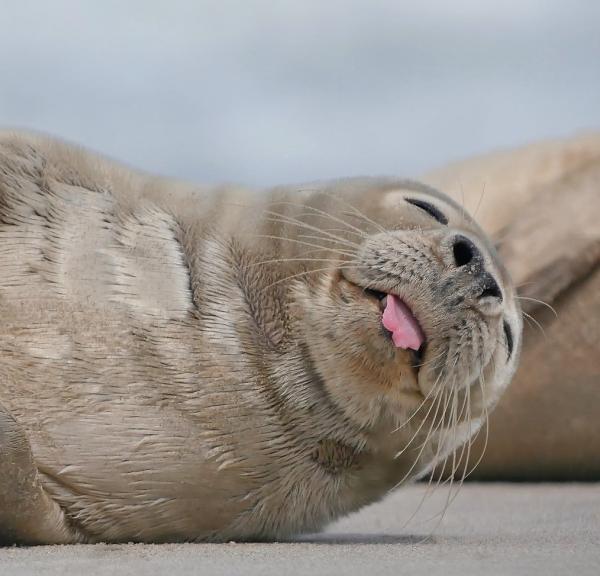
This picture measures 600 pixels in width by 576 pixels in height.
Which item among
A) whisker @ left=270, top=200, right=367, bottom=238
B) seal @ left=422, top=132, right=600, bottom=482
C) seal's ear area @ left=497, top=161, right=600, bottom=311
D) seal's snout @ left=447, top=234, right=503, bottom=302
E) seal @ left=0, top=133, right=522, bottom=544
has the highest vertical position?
seal's snout @ left=447, top=234, right=503, bottom=302

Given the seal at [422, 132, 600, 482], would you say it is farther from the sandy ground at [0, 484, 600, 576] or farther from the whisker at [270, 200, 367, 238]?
the whisker at [270, 200, 367, 238]

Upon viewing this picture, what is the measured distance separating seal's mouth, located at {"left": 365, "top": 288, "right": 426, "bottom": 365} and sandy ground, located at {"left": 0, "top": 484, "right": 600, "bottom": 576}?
0.54 meters

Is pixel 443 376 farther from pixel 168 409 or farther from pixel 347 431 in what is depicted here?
pixel 168 409

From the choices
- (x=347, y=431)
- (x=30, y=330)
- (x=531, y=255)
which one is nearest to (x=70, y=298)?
(x=30, y=330)

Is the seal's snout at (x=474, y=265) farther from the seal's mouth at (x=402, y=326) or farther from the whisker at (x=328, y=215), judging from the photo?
the whisker at (x=328, y=215)

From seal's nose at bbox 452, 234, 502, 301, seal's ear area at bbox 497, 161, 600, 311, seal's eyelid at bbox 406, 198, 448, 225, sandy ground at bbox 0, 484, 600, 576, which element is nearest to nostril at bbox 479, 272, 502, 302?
seal's nose at bbox 452, 234, 502, 301

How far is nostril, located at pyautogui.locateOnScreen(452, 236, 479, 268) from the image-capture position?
3742 millimetres

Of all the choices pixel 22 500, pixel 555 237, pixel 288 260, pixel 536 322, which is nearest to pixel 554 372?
pixel 555 237

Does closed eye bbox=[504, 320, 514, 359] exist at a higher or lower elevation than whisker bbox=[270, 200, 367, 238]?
lower

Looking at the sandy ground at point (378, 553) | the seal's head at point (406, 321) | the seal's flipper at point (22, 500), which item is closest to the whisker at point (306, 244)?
the seal's head at point (406, 321)

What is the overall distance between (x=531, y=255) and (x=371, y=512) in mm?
2334

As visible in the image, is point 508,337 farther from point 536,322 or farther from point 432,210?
point 536,322

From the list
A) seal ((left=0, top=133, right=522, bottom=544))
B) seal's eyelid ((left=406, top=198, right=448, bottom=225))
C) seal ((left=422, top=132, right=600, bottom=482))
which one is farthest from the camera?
seal ((left=422, top=132, right=600, bottom=482))

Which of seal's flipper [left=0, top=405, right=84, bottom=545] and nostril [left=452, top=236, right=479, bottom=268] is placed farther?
nostril [left=452, top=236, right=479, bottom=268]
